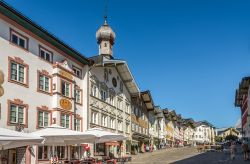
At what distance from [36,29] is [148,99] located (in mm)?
36146

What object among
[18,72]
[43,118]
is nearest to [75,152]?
[43,118]

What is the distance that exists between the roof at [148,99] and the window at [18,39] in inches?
1330

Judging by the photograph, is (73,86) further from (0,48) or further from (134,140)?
(134,140)

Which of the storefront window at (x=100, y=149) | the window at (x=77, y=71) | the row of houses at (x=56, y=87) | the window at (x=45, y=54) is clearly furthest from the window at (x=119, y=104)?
the window at (x=45, y=54)

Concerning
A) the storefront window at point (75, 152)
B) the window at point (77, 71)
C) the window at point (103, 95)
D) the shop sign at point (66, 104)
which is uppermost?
the window at point (77, 71)

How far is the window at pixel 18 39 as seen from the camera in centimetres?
2628

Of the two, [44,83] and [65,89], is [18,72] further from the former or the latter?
[65,89]

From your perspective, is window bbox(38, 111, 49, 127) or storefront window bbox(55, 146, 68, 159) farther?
storefront window bbox(55, 146, 68, 159)

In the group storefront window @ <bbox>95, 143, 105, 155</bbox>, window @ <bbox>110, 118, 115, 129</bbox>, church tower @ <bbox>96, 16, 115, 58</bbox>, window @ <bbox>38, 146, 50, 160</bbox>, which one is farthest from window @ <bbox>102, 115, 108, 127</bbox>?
window @ <bbox>38, 146, 50, 160</bbox>

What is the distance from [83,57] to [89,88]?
3191mm

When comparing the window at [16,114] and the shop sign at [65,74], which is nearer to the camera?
the window at [16,114]

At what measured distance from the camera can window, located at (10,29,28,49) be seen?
26281 millimetres

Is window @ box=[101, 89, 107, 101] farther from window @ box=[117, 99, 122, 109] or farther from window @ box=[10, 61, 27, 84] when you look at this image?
window @ box=[10, 61, 27, 84]

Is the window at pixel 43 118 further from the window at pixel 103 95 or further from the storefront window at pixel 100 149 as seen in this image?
the window at pixel 103 95
